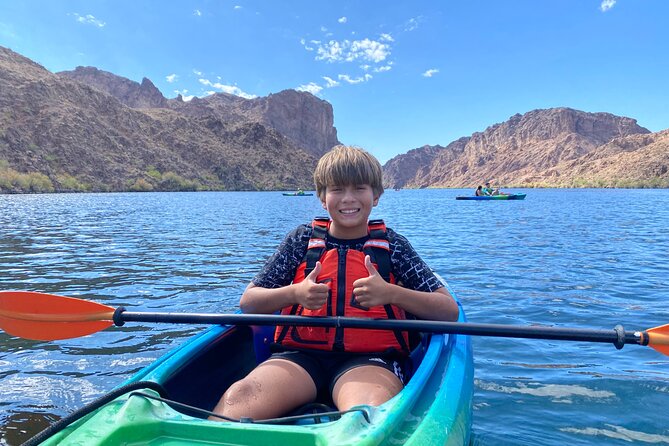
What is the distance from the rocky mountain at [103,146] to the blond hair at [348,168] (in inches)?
2729

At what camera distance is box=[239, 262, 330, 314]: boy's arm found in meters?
2.60

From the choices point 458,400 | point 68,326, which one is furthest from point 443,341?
point 68,326

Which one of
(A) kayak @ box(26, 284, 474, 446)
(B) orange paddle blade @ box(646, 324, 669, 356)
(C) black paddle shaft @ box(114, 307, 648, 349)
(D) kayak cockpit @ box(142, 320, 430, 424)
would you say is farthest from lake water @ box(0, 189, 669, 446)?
(D) kayak cockpit @ box(142, 320, 430, 424)

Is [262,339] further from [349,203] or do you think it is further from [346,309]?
[349,203]

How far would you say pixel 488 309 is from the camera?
659 cm

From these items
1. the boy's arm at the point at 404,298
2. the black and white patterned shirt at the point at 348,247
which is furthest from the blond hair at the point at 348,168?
the boy's arm at the point at 404,298

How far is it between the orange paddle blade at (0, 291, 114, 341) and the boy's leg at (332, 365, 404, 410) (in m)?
1.98

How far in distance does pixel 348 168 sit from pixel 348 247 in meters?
0.51

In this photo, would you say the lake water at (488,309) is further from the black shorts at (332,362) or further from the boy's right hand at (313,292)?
the boy's right hand at (313,292)

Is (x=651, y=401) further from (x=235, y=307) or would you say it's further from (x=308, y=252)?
(x=235, y=307)

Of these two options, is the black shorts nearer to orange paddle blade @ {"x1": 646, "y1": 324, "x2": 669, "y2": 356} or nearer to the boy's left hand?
the boy's left hand

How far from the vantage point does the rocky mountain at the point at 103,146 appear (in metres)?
75.2

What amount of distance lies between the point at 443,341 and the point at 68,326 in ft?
8.95

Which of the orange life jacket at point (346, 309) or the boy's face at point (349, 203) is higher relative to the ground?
the boy's face at point (349, 203)
